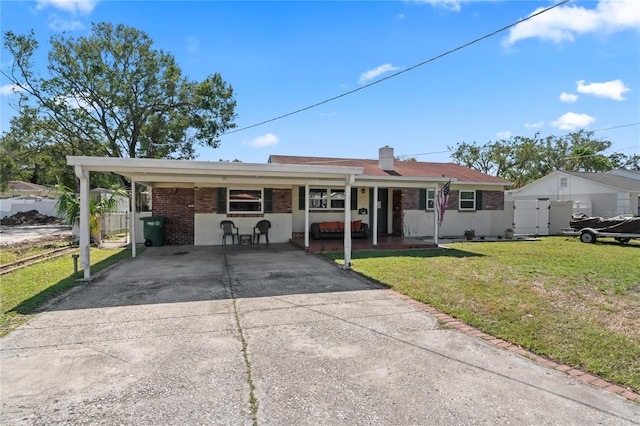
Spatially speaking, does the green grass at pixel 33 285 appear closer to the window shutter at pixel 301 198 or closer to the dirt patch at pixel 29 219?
the window shutter at pixel 301 198

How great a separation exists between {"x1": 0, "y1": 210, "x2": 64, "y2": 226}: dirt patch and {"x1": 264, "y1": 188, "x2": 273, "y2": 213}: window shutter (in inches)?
883

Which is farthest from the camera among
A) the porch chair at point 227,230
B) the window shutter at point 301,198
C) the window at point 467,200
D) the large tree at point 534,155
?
the large tree at point 534,155

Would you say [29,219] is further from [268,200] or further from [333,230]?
[333,230]

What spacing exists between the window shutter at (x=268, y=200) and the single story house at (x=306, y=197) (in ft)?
0.12

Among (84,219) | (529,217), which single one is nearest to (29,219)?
(84,219)

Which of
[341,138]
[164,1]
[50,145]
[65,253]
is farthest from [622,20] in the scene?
[50,145]

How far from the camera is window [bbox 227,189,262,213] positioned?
43.5ft

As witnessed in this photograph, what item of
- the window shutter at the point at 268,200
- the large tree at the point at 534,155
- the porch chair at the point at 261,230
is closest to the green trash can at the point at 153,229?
the porch chair at the point at 261,230

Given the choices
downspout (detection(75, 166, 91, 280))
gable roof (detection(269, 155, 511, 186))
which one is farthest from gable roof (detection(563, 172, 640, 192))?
downspout (detection(75, 166, 91, 280))

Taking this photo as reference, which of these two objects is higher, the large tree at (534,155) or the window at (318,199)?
the large tree at (534,155)

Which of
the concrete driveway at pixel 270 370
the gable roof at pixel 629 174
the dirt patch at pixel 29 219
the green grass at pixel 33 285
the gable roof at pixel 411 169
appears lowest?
the concrete driveway at pixel 270 370

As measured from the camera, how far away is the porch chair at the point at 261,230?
1315 centimetres

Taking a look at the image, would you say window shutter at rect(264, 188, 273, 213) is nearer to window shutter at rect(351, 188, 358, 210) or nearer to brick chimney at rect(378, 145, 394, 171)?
window shutter at rect(351, 188, 358, 210)

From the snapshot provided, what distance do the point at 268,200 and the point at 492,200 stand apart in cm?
1028
